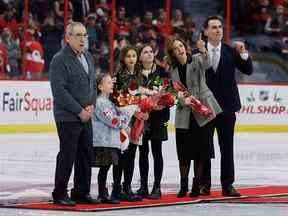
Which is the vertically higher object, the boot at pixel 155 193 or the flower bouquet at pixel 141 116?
the flower bouquet at pixel 141 116

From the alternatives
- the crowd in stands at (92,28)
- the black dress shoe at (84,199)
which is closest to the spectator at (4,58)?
the crowd in stands at (92,28)

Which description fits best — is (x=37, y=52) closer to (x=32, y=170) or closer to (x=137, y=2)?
(x=137, y=2)

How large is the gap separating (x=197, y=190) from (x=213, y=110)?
84 cm

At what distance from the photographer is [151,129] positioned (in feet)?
39.9

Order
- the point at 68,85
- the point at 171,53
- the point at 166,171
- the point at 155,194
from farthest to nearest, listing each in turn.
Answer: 1. the point at 166,171
2. the point at 171,53
3. the point at 155,194
4. the point at 68,85

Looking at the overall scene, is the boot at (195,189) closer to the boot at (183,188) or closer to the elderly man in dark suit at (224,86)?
the boot at (183,188)

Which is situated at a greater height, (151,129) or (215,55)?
(215,55)

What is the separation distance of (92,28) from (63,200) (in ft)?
48.3

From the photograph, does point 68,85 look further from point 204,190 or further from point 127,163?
point 204,190

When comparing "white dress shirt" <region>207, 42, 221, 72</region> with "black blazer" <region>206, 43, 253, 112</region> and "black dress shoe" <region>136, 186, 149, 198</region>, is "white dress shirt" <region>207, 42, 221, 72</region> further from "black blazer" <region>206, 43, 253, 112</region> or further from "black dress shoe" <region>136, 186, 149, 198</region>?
"black dress shoe" <region>136, 186, 149, 198</region>

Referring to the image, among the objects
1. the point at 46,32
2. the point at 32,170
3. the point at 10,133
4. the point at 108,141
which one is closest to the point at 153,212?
the point at 108,141

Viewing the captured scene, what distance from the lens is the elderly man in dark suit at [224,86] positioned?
12.4m

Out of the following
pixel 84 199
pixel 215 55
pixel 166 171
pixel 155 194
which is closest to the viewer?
pixel 84 199

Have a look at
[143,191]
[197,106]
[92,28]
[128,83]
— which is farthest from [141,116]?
[92,28]
